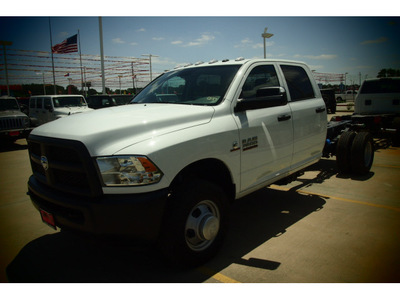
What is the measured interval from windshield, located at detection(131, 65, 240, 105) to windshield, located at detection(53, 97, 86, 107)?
34.7 feet

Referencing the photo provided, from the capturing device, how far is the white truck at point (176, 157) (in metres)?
2.28

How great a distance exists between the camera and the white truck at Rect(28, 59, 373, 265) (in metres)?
2.28

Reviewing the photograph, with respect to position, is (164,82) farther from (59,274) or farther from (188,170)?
(59,274)

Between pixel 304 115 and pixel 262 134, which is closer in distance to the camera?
pixel 262 134

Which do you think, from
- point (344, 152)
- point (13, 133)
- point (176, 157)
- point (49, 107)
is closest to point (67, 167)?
point (176, 157)

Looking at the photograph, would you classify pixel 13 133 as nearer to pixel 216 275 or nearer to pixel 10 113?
pixel 10 113

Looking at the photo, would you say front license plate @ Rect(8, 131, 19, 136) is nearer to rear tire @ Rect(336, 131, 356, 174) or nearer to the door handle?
the door handle

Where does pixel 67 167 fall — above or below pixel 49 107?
below

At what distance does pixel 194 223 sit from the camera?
269cm

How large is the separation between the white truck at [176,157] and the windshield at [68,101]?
10693 mm

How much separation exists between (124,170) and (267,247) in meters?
1.84

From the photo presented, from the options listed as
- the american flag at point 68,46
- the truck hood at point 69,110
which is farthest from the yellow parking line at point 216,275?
the american flag at point 68,46

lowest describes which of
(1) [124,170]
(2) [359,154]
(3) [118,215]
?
(2) [359,154]

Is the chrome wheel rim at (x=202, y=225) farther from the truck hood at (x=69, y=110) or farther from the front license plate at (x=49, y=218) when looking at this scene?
the truck hood at (x=69, y=110)
